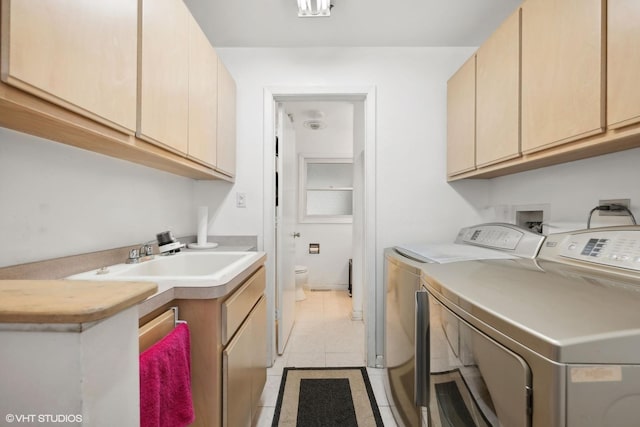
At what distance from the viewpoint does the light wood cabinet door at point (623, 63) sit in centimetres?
85

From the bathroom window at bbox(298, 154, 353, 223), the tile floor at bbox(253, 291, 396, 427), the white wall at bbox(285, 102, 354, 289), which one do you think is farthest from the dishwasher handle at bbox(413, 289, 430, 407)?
the bathroom window at bbox(298, 154, 353, 223)

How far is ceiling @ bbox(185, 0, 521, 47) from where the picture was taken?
66.9 inches

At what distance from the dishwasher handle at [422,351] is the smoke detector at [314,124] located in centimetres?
298

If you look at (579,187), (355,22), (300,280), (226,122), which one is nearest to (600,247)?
(579,187)

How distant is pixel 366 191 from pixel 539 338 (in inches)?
64.2

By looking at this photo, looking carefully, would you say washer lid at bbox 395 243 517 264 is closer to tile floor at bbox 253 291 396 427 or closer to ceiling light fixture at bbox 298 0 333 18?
tile floor at bbox 253 291 396 427

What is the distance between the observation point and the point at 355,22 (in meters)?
1.84

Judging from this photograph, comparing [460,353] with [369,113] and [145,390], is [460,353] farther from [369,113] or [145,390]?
[369,113]

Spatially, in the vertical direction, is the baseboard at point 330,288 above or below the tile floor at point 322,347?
above

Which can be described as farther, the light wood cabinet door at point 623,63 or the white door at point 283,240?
the white door at point 283,240

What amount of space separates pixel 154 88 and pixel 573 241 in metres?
1.80

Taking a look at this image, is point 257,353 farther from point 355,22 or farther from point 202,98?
point 355,22

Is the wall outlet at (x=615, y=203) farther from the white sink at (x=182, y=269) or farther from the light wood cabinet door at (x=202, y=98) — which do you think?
the light wood cabinet door at (x=202, y=98)

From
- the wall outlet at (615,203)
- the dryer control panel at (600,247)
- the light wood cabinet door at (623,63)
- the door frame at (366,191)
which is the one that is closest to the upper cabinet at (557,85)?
the light wood cabinet door at (623,63)
